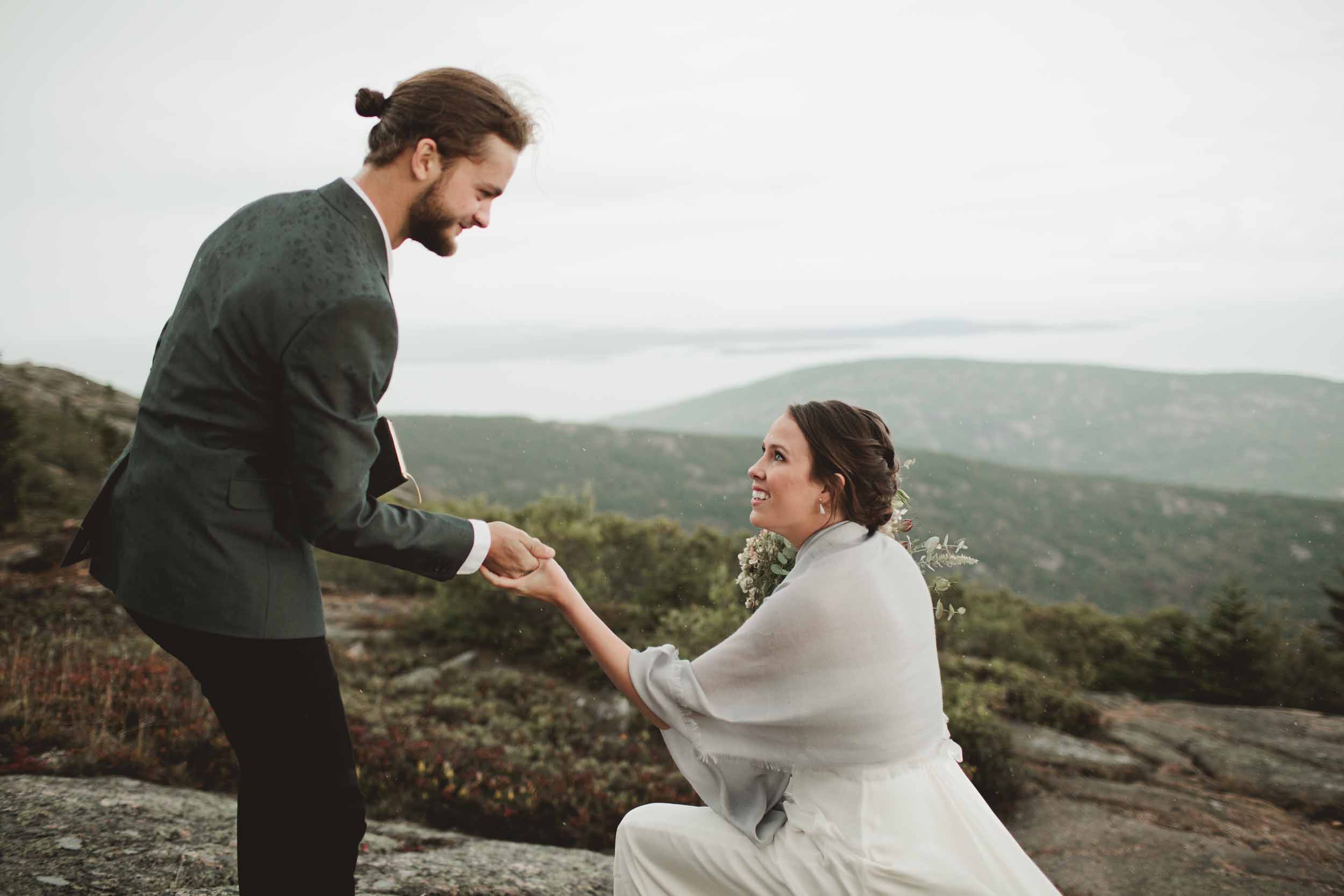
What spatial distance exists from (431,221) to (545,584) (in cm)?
115

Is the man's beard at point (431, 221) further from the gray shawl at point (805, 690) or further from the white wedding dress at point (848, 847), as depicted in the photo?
the white wedding dress at point (848, 847)

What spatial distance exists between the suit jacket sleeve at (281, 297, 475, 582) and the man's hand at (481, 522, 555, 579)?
1.27 feet

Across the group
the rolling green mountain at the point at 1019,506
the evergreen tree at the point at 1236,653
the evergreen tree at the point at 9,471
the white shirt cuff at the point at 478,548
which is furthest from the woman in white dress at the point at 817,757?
the rolling green mountain at the point at 1019,506

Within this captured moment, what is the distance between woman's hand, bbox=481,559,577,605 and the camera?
259 cm

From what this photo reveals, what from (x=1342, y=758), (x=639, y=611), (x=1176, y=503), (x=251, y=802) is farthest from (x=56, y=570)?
(x=1176, y=503)

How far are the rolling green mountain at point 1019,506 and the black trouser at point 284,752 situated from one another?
152 feet

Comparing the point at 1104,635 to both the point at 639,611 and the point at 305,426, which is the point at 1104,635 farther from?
the point at 305,426

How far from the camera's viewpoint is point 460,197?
2293 millimetres

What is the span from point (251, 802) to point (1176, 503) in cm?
9530

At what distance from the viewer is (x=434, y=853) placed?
4547 millimetres

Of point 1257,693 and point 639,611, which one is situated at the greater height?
point 639,611

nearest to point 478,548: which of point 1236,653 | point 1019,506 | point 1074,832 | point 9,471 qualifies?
point 1074,832

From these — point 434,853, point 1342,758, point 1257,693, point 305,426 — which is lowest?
point 1257,693

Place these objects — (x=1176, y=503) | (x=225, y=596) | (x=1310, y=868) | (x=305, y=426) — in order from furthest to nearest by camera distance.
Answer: (x=1176, y=503)
(x=1310, y=868)
(x=225, y=596)
(x=305, y=426)
